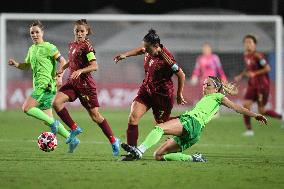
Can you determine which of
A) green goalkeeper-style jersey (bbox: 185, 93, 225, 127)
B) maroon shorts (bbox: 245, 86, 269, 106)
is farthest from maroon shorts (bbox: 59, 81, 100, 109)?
maroon shorts (bbox: 245, 86, 269, 106)

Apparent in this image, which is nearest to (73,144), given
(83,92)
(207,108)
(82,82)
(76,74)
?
(83,92)

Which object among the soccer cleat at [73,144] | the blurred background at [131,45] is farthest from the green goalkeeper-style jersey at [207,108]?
the blurred background at [131,45]

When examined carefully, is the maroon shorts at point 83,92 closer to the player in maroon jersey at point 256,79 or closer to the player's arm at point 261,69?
the player in maroon jersey at point 256,79

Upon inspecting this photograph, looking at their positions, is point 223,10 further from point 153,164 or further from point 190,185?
point 190,185

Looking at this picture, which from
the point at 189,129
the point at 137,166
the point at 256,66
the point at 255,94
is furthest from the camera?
the point at 256,66

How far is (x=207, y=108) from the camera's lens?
10961 millimetres

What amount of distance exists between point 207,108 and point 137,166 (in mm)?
1487

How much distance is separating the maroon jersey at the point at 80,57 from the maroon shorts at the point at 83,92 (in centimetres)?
8

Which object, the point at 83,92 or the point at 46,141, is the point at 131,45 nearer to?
the point at 83,92

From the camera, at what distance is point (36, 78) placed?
12.5m

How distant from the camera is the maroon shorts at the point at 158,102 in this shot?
37.4 ft

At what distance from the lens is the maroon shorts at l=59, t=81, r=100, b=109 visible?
1176 cm

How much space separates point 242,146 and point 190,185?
18.5 ft

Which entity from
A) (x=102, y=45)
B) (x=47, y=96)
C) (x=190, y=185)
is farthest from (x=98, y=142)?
(x=102, y=45)
